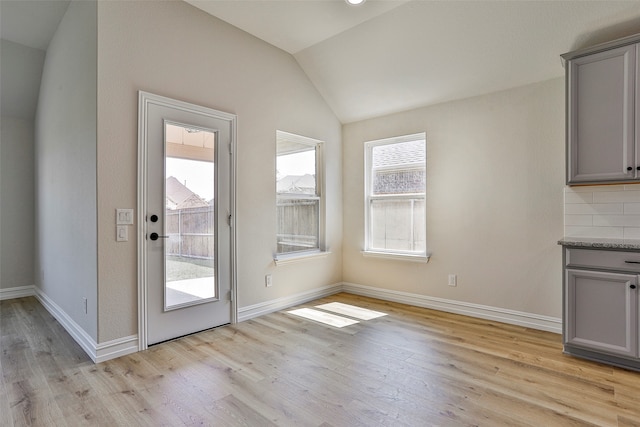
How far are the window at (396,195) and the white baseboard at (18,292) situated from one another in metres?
A: 4.70

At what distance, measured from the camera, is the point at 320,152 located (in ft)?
14.7

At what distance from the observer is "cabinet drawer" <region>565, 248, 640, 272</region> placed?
2.36 metres

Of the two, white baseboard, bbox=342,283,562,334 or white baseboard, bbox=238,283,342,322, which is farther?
white baseboard, bbox=238,283,342,322

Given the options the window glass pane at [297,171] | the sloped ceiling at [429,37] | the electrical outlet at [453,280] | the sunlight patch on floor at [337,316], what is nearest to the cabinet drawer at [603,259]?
the electrical outlet at [453,280]

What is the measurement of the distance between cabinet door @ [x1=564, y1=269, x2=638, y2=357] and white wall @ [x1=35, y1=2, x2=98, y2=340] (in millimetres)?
3758

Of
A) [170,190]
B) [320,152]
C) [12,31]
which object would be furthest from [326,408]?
[12,31]

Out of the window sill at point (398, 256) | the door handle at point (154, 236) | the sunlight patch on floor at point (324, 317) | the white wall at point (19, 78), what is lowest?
the sunlight patch on floor at point (324, 317)

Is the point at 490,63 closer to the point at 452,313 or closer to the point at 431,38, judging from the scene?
the point at 431,38

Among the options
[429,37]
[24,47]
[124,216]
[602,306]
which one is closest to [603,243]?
[602,306]

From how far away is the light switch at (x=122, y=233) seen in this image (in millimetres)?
2598

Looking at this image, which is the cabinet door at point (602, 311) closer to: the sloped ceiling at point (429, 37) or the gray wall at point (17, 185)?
the sloped ceiling at point (429, 37)

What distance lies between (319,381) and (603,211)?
2.78 meters

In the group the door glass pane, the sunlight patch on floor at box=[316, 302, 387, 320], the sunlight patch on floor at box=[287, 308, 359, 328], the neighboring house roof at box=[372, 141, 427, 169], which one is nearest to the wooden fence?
the door glass pane

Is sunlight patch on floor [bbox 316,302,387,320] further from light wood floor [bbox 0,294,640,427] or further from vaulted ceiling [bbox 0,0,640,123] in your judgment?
vaulted ceiling [bbox 0,0,640,123]
